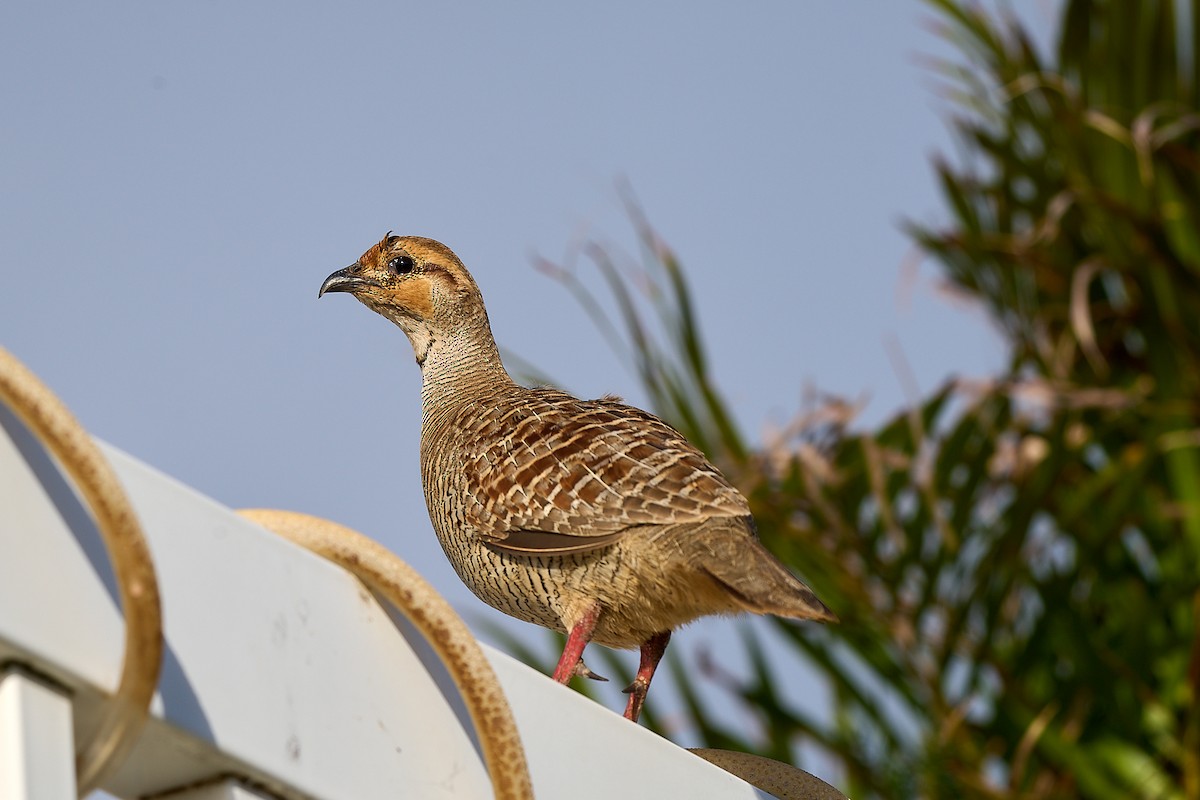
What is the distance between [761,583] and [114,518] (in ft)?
9.92

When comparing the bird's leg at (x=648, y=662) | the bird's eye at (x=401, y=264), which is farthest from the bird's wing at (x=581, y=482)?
the bird's eye at (x=401, y=264)

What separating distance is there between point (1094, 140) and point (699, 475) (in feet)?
11.9

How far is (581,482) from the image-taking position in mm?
4629

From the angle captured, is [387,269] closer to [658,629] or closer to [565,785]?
[658,629]

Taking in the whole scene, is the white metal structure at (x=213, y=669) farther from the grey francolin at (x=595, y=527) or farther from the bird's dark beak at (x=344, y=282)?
the bird's dark beak at (x=344, y=282)

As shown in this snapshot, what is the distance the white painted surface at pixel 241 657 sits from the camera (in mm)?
1294

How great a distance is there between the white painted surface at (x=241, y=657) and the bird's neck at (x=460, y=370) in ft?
11.8

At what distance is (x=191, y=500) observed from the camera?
151 centimetres

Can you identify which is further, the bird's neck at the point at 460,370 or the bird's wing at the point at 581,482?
the bird's neck at the point at 460,370

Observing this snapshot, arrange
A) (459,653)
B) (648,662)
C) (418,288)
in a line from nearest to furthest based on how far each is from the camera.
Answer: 1. (459,653)
2. (648,662)
3. (418,288)

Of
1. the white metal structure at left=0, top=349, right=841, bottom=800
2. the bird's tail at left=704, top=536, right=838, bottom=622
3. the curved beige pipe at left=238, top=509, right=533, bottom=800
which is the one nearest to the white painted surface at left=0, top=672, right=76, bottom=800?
the white metal structure at left=0, top=349, right=841, bottom=800

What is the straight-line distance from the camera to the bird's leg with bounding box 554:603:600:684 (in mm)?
4387

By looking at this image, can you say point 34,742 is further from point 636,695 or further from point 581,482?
point 636,695

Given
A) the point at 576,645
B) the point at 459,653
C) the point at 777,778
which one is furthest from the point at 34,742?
the point at 576,645
